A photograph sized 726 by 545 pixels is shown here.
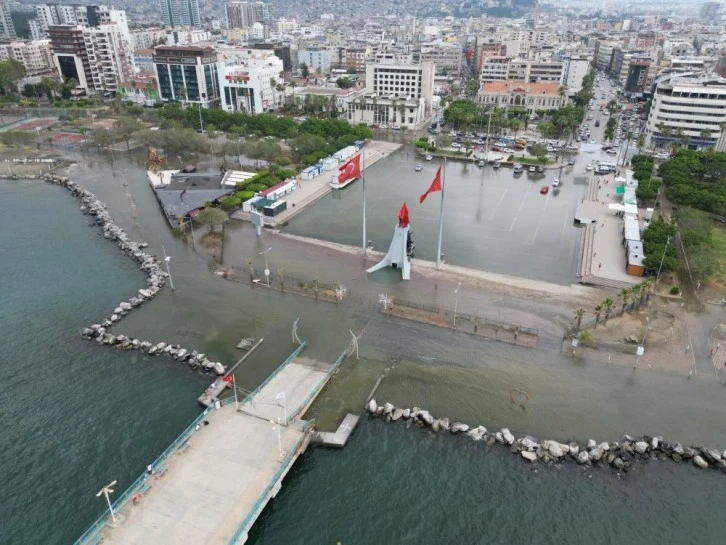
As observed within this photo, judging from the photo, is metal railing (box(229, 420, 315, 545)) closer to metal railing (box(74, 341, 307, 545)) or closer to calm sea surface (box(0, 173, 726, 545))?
calm sea surface (box(0, 173, 726, 545))

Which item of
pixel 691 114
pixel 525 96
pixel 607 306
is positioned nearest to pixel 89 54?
pixel 525 96

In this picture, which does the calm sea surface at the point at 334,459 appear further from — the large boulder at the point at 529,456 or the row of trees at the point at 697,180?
the row of trees at the point at 697,180

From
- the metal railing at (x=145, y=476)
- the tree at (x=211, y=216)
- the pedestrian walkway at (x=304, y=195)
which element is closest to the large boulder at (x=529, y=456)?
the metal railing at (x=145, y=476)

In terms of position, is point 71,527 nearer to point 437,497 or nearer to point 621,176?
point 437,497

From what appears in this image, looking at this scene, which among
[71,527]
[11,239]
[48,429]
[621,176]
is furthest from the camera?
[621,176]

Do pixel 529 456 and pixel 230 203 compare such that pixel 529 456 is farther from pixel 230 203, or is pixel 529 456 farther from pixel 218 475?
pixel 230 203

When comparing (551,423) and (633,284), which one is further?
(633,284)

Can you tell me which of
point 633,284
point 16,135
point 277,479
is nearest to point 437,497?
point 277,479
